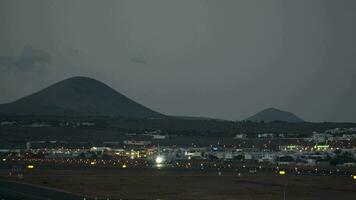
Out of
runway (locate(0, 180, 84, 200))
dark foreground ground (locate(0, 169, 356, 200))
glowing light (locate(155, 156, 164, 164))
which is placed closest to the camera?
runway (locate(0, 180, 84, 200))

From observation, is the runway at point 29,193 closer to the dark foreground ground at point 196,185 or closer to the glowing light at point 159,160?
the dark foreground ground at point 196,185

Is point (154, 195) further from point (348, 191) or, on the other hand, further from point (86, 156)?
point (86, 156)

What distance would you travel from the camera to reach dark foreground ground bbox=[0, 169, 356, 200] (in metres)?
75.9

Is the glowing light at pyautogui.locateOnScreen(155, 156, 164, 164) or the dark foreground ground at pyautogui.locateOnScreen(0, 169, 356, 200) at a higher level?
the glowing light at pyautogui.locateOnScreen(155, 156, 164, 164)

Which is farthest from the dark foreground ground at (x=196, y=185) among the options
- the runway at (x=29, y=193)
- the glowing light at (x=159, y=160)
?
the glowing light at (x=159, y=160)

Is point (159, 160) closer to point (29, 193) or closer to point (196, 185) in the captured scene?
point (196, 185)

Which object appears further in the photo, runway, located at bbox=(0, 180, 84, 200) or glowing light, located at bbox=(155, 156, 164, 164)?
glowing light, located at bbox=(155, 156, 164, 164)

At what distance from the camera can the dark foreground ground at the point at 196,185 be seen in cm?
7594

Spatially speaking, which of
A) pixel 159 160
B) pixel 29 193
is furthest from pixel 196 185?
pixel 159 160

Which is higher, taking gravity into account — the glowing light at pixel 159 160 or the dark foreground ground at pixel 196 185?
the glowing light at pixel 159 160

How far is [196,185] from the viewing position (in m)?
89.2

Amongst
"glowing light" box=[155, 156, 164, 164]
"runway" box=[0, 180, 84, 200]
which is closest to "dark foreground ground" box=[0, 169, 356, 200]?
"runway" box=[0, 180, 84, 200]

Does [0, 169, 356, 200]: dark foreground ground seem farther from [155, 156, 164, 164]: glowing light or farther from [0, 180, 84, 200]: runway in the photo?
[155, 156, 164, 164]: glowing light

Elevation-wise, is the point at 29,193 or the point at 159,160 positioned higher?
the point at 159,160
